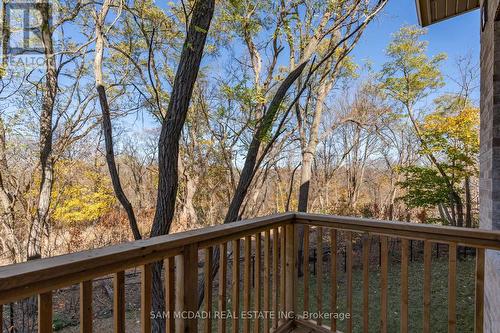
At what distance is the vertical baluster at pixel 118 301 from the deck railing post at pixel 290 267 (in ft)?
4.28

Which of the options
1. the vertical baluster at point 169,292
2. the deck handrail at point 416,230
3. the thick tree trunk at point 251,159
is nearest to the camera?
the vertical baluster at point 169,292

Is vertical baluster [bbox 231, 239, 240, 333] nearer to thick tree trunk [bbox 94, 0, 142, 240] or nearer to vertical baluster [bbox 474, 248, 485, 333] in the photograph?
vertical baluster [bbox 474, 248, 485, 333]

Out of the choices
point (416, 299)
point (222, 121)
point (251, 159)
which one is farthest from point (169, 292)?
point (222, 121)

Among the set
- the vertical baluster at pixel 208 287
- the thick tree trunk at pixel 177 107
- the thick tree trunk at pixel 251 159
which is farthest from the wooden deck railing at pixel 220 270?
the thick tree trunk at pixel 251 159

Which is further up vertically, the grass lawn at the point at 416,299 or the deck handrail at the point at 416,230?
the deck handrail at the point at 416,230

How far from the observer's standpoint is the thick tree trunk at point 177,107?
9.17 ft

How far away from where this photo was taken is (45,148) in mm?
4801

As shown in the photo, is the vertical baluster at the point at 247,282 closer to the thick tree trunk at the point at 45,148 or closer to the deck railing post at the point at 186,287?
the deck railing post at the point at 186,287

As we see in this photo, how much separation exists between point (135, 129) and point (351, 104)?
22.3ft

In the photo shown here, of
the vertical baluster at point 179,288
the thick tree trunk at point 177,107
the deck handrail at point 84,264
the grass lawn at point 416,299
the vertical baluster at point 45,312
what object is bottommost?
the grass lawn at point 416,299

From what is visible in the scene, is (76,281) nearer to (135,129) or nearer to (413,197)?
(135,129)

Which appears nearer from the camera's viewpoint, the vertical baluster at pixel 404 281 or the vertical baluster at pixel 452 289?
the vertical baluster at pixel 452 289

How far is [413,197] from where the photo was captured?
762cm

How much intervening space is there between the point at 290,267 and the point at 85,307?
5.02ft
